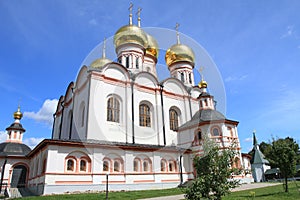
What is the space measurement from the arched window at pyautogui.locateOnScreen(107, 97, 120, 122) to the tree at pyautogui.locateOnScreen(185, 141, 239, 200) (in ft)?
43.7

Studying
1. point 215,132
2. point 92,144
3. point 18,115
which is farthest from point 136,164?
point 18,115

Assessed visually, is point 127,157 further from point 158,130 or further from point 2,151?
point 2,151

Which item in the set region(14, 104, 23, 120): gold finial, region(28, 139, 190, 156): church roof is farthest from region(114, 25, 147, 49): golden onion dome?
region(28, 139, 190, 156): church roof

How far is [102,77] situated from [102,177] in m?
8.56

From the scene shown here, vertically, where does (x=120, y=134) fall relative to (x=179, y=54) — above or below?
below

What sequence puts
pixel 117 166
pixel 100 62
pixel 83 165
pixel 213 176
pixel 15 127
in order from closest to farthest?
pixel 213 176, pixel 83 165, pixel 117 166, pixel 15 127, pixel 100 62

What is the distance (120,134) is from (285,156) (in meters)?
12.3

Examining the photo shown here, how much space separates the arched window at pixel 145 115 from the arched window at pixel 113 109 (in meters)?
2.58

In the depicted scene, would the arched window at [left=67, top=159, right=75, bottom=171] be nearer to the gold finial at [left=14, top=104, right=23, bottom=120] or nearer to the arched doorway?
the arched doorway

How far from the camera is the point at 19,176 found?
68.5ft

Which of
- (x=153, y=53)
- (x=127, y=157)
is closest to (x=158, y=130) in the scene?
(x=127, y=157)

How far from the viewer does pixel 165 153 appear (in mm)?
18641

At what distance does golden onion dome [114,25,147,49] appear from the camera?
2722cm

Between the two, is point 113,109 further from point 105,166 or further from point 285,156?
point 285,156
